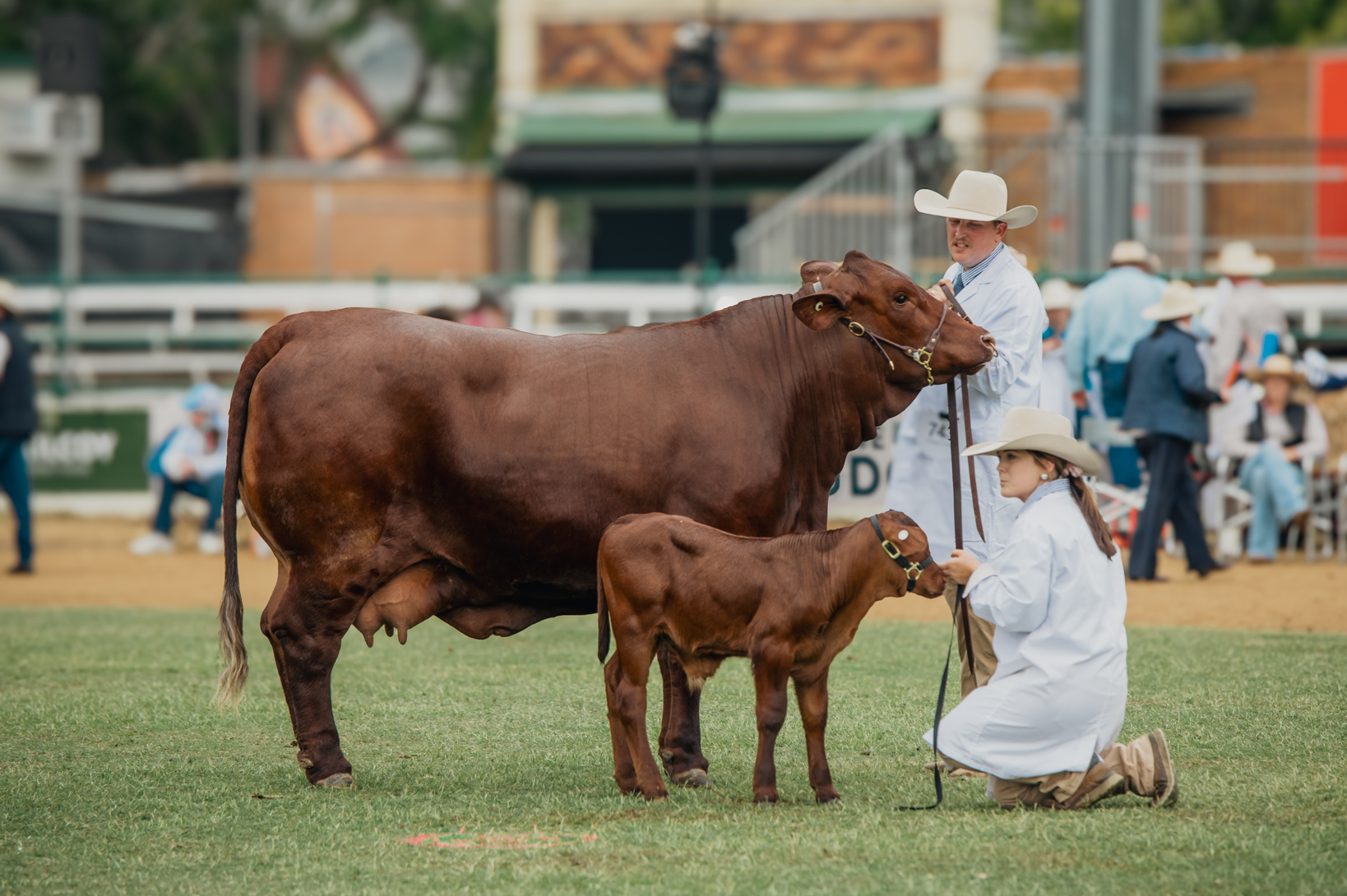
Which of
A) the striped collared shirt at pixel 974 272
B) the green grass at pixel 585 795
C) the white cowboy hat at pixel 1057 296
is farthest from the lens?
the white cowboy hat at pixel 1057 296

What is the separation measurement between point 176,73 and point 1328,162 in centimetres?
2824

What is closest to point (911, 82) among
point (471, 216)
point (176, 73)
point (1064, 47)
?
point (471, 216)

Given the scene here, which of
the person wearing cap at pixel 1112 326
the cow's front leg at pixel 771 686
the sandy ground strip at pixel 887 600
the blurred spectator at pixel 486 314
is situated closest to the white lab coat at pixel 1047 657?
the cow's front leg at pixel 771 686

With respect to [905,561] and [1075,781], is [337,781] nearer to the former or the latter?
[905,561]

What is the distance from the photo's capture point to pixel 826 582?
17.9 feet

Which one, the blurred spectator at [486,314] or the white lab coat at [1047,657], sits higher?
the blurred spectator at [486,314]

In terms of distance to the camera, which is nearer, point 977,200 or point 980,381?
point 980,381

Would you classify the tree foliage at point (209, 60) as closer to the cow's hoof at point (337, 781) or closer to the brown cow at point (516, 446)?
the brown cow at point (516, 446)

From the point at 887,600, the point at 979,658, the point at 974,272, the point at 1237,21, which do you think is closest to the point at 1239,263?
the point at 887,600

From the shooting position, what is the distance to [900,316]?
596cm

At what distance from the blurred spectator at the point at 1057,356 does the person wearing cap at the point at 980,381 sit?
4.63 metres

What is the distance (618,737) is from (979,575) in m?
1.35

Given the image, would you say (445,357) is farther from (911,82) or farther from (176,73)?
(176,73)

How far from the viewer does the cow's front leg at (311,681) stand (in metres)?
5.94
